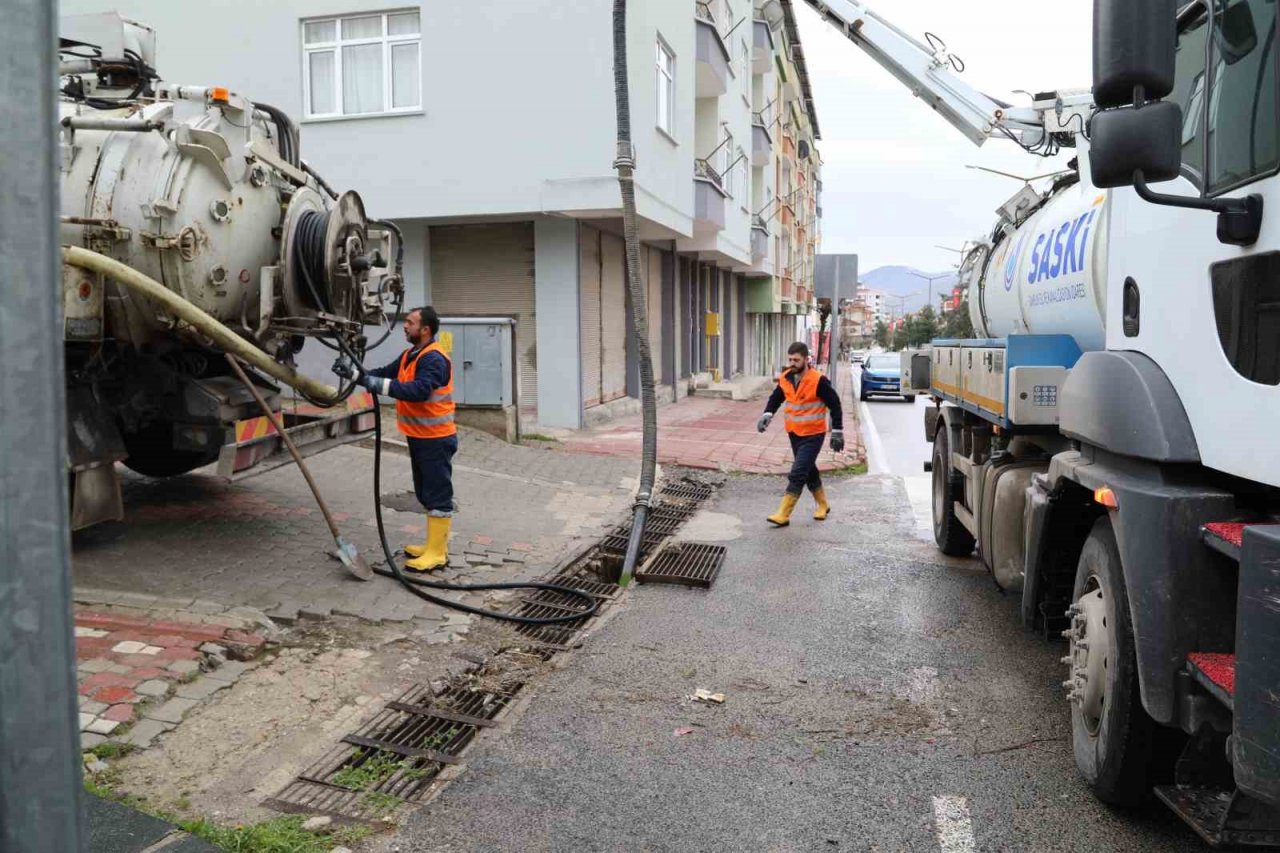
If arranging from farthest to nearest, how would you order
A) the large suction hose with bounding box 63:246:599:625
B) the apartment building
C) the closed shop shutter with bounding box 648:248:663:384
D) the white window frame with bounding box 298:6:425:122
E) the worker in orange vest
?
the closed shop shutter with bounding box 648:248:663:384 < the white window frame with bounding box 298:6:425:122 < the apartment building < the worker in orange vest < the large suction hose with bounding box 63:246:599:625

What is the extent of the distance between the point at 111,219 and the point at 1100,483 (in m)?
5.13

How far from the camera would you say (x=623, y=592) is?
6.71 metres

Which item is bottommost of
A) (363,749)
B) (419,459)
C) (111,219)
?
(363,749)

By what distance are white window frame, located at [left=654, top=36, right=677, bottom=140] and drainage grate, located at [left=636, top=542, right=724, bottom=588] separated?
400 inches

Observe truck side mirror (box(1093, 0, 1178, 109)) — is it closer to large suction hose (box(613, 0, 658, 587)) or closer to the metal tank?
the metal tank

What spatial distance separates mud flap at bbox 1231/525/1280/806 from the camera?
7.45ft

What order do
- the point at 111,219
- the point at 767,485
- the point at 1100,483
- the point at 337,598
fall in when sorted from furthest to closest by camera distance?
the point at 767,485
the point at 337,598
the point at 111,219
the point at 1100,483

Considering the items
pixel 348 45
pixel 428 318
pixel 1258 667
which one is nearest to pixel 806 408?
pixel 428 318

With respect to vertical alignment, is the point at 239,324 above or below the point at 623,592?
above

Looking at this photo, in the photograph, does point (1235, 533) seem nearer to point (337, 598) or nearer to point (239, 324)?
point (337, 598)

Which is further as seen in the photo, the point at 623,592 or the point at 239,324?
the point at 623,592

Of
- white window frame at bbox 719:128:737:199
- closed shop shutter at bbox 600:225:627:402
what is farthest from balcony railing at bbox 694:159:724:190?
closed shop shutter at bbox 600:225:627:402

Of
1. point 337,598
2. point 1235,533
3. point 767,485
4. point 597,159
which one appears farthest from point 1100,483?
point 597,159

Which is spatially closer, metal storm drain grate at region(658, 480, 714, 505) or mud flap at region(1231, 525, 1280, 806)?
mud flap at region(1231, 525, 1280, 806)
